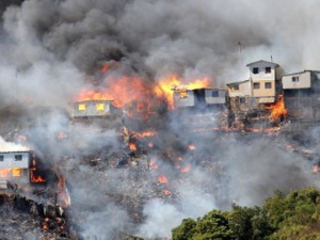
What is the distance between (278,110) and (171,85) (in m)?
13.9

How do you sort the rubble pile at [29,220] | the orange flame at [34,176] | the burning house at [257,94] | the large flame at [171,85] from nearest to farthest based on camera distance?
the rubble pile at [29,220] < the orange flame at [34,176] < the burning house at [257,94] < the large flame at [171,85]

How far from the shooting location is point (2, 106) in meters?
95.3

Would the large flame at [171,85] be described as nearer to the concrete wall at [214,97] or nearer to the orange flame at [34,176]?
the concrete wall at [214,97]

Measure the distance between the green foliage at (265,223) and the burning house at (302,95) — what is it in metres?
23.5

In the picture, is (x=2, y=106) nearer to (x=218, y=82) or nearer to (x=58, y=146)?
(x=58, y=146)

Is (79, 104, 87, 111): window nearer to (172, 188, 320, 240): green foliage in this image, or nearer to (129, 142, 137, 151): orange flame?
(129, 142, 137, 151): orange flame

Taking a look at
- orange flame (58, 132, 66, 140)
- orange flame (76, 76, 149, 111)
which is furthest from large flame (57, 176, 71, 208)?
orange flame (76, 76, 149, 111)

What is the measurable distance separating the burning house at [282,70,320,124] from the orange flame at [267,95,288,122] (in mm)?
450

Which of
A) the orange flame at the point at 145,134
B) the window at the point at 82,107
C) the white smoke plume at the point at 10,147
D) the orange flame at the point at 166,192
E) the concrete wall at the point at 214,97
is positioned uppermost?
the concrete wall at the point at 214,97

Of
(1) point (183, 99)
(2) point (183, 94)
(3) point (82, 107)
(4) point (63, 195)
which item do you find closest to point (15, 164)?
(4) point (63, 195)

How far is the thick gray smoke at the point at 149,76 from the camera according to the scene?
72062mm

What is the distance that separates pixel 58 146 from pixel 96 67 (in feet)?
57.0

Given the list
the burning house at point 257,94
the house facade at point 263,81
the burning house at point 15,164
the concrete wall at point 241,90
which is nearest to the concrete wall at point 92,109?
the burning house at point 15,164

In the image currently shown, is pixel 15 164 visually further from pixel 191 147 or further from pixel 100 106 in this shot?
pixel 191 147
